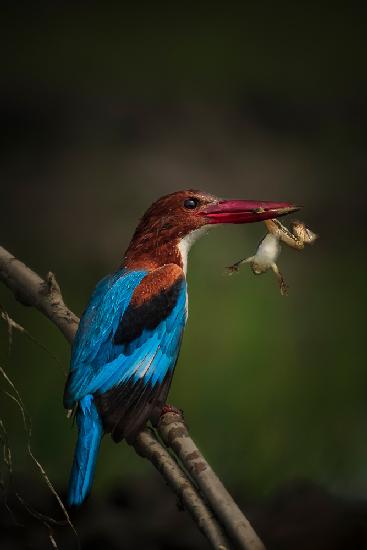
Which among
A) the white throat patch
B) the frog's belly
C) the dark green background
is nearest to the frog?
the frog's belly

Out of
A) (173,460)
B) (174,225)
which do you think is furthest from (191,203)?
(173,460)

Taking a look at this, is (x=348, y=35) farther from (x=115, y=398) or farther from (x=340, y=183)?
(x=115, y=398)

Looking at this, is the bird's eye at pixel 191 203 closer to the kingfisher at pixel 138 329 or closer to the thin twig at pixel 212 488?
the kingfisher at pixel 138 329

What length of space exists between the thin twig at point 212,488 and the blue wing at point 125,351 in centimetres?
6

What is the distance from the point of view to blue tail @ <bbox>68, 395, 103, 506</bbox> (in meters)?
0.99

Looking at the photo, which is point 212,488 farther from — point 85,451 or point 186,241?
point 186,241

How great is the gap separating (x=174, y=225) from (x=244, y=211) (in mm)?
120

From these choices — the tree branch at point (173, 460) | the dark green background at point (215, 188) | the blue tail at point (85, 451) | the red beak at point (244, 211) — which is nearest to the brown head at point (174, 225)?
the red beak at point (244, 211)

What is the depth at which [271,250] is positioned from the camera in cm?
112

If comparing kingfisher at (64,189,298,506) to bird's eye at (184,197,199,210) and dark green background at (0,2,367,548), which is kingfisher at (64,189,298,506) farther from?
dark green background at (0,2,367,548)

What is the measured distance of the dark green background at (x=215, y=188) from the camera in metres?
1.61

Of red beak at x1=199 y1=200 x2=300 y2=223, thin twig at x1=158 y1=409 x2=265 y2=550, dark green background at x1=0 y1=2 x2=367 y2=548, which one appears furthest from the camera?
dark green background at x1=0 y1=2 x2=367 y2=548

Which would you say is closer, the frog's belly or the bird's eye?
the frog's belly

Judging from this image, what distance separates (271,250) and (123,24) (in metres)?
0.97
